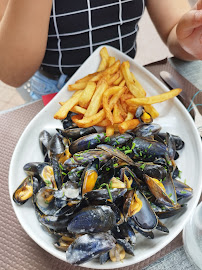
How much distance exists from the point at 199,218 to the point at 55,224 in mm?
398

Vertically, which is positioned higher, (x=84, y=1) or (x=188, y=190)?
(x=84, y=1)

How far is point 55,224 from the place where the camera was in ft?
2.39

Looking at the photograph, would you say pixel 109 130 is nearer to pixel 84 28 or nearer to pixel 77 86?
pixel 77 86

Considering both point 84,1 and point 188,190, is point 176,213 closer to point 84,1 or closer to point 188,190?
point 188,190

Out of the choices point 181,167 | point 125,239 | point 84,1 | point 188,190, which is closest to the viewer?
point 125,239

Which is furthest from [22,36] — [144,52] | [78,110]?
[144,52]

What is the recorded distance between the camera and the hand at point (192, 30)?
3.26 ft

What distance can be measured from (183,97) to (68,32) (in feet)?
2.05

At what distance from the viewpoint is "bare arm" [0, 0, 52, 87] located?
99 cm

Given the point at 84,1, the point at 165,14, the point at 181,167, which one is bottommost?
the point at 181,167

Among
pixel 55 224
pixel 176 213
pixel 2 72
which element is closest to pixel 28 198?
pixel 55 224

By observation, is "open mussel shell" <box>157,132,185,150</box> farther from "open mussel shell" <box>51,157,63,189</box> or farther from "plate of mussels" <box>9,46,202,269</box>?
"open mussel shell" <box>51,157,63,189</box>

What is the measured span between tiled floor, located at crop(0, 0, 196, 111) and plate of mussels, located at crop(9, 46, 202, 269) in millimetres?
1851

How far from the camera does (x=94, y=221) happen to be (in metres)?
0.67
